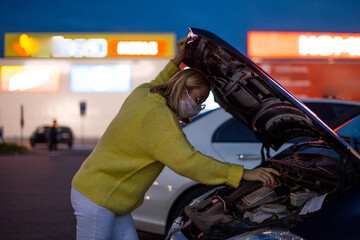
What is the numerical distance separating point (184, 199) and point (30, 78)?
93.0ft

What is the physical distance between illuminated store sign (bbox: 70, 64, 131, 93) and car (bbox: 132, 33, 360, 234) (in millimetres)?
25408

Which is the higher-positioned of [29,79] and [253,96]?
[253,96]

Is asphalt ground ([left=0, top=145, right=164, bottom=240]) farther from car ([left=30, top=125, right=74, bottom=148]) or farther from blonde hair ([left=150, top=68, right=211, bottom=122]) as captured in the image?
car ([left=30, top=125, right=74, bottom=148])

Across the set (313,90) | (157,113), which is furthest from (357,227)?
(313,90)

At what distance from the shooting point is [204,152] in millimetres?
4656

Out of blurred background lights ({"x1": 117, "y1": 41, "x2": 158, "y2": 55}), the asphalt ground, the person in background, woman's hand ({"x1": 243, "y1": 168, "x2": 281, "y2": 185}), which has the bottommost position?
the person in background

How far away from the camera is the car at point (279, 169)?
2207 mm

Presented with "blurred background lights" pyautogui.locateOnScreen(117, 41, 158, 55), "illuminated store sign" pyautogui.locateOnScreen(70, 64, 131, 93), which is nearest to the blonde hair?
"blurred background lights" pyautogui.locateOnScreen(117, 41, 158, 55)

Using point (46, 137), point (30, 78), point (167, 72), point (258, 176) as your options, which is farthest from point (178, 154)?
point (30, 78)

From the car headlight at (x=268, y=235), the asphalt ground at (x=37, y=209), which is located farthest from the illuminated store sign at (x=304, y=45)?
the car headlight at (x=268, y=235)

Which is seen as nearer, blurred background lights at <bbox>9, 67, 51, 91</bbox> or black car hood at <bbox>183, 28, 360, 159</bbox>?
black car hood at <bbox>183, 28, 360, 159</bbox>

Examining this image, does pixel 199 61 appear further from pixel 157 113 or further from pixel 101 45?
pixel 101 45

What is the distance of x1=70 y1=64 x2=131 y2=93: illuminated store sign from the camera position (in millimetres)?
29938

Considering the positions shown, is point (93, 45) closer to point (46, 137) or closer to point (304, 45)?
point (46, 137)
